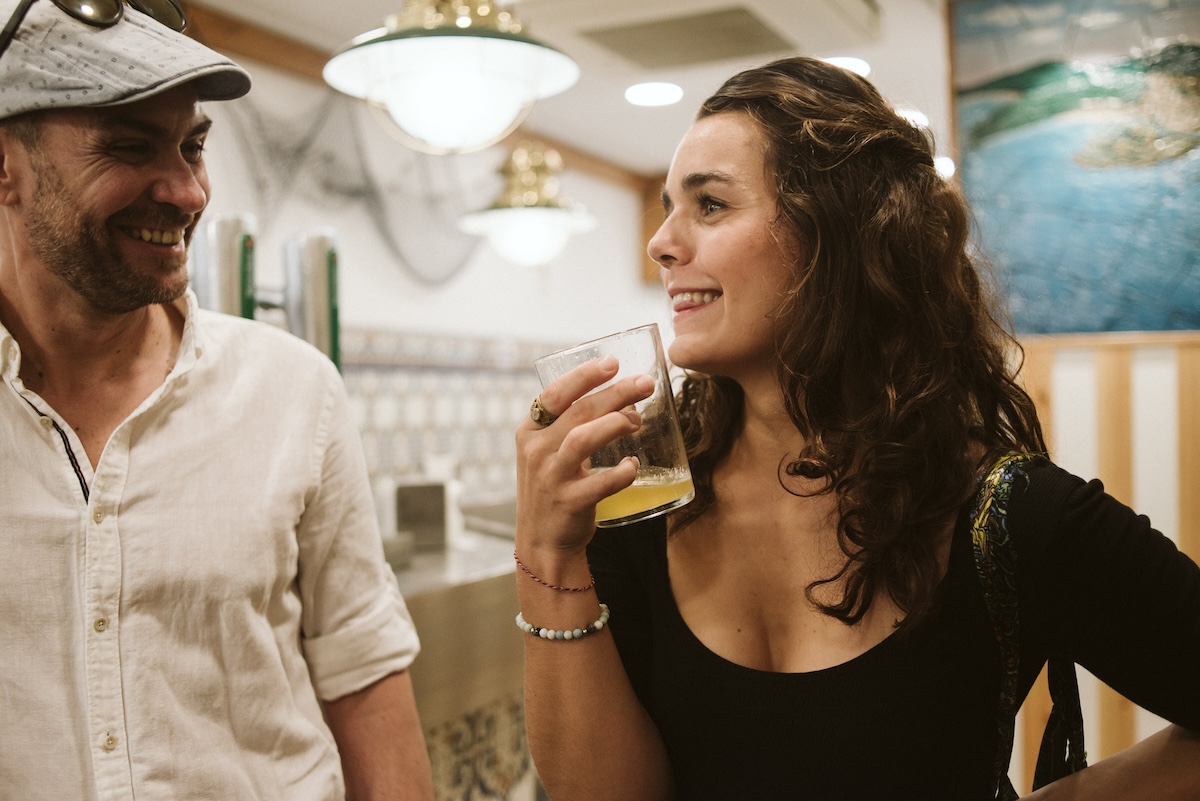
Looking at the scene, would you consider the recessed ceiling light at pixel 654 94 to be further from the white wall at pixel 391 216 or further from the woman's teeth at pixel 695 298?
the woman's teeth at pixel 695 298

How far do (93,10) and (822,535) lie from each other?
1.21 metres

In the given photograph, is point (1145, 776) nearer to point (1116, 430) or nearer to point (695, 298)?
point (695, 298)

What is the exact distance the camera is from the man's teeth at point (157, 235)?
1.23 m

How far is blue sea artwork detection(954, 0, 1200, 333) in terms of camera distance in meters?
2.71

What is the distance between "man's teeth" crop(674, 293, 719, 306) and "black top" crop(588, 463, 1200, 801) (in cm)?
45

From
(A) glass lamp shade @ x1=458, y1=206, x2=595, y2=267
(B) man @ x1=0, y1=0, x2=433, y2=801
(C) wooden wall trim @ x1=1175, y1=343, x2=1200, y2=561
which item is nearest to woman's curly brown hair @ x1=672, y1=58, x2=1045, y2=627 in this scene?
(B) man @ x1=0, y1=0, x2=433, y2=801

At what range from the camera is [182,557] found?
121 centimetres

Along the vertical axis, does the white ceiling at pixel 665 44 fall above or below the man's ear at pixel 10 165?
above

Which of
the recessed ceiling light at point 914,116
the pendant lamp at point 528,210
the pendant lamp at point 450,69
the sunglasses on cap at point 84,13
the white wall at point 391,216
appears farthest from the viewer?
the white wall at point 391,216

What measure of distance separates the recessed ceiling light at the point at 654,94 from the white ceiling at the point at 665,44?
0.06 meters

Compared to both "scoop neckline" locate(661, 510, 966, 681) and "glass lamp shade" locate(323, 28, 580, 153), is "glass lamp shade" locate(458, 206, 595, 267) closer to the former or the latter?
"glass lamp shade" locate(323, 28, 580, 153)

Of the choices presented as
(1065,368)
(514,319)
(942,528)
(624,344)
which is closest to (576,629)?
(624,344)

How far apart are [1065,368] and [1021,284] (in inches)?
12.3

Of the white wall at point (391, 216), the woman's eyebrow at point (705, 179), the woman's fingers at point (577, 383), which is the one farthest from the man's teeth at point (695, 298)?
the white wall at point (391, 216)
